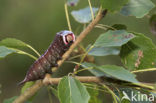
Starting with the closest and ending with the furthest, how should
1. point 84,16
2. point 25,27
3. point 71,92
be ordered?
point 71,92 < point 84,16 < point 25,27

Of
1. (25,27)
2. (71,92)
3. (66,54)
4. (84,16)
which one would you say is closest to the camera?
(71,92)

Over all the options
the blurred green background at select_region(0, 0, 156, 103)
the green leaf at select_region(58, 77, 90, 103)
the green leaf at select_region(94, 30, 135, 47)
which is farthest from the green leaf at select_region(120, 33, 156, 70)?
the blurred green background at select_region(0, 0, 156, 103)

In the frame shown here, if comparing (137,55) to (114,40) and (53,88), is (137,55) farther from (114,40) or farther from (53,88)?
(53,88)

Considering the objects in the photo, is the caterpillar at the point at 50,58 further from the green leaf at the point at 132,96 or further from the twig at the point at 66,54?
the green leaf at the point at 132,96

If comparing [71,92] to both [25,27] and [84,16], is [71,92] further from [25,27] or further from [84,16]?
[25,27]

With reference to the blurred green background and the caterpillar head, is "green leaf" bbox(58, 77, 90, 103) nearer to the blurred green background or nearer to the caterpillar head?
the caterpillar head

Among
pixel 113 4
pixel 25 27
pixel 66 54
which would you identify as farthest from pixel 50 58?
pixel 25 27

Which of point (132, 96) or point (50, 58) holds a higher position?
point (50, 58)
